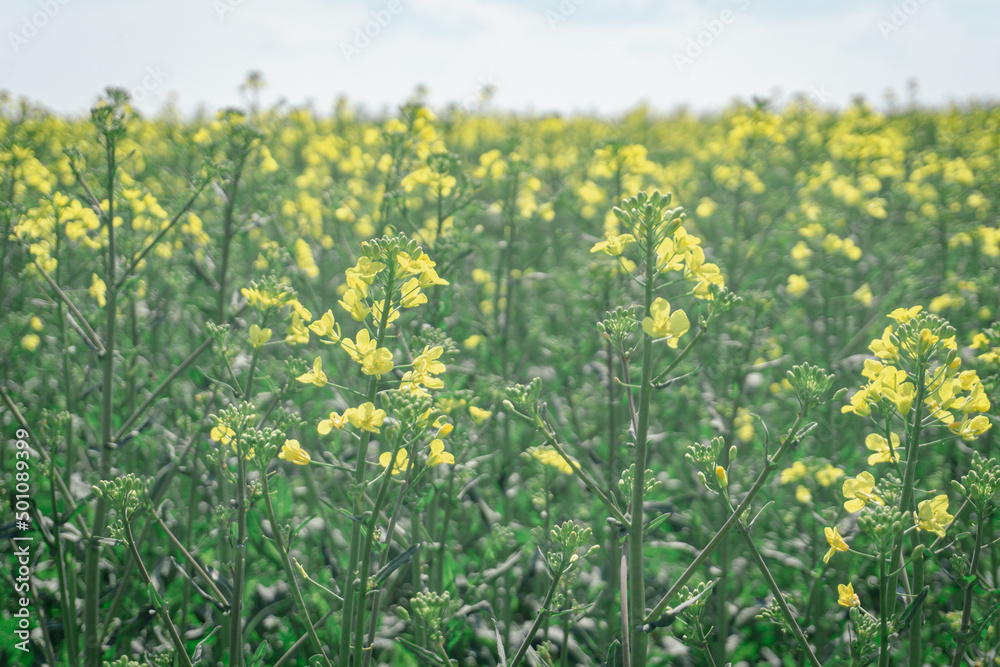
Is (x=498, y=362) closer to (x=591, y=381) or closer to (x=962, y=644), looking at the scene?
(x=591, y=381)

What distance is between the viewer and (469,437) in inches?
124

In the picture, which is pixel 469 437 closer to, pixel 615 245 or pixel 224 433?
pixel 224 433

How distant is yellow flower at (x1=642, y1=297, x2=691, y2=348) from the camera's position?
1.70 meters

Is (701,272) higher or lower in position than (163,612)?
higher

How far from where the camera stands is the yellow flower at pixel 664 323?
5.57ft

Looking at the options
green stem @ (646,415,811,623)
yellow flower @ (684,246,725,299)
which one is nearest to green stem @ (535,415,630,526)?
green stem @ (646,415,811,623)

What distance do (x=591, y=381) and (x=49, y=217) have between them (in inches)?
148

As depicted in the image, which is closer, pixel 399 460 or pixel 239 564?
pixel 399 460

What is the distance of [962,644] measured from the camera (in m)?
1.92

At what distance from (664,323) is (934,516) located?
105 centimetres

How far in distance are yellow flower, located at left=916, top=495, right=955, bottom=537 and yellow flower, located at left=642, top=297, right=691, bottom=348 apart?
0.91 m

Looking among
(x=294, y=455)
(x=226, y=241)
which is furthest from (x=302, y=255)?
(x=294, y=455)

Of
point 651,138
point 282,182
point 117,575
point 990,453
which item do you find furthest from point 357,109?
point 990,453

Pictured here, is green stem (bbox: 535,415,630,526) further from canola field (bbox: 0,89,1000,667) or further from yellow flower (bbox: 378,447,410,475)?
yellow flower (bbox: 378,447,410,475)
